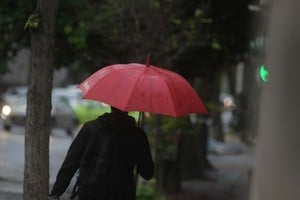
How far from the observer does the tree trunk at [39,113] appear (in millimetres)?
6227

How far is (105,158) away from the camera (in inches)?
209

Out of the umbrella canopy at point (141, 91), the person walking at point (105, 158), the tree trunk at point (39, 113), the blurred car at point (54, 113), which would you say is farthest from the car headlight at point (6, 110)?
the person walking at point (105, 158)

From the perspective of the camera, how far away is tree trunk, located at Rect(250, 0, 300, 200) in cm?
437

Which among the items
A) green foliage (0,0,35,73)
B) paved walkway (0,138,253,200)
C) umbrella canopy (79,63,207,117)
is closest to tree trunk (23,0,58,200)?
umbrella canopy (79,63,207,117)

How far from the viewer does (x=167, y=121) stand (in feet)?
46.3

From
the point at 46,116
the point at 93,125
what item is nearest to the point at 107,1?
the point at 46,116

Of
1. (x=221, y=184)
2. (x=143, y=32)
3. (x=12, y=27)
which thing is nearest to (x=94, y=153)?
(x=143, y=32)

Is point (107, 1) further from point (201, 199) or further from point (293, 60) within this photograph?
point (293, 60)

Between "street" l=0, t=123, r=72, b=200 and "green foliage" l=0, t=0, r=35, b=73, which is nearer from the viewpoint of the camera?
"street" l=0, t=123, r=72, b=200

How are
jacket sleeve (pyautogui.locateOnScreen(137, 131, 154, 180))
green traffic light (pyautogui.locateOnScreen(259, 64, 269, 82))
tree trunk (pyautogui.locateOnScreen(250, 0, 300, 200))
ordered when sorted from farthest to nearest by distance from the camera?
1. jacket sleeve (pyautogui.locateOnScreen(137, 131, 154, 180))
2. green traffic light (pyautogui.locateOnScreen(259, 64, 269, 82))
3. tree trunk (pyautogui.locateOnScreen(250, 0, 300, 200))

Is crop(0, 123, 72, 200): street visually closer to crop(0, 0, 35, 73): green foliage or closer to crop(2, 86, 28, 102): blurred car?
crop(0, 0, 35, 73): green foliage

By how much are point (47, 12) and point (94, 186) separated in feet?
5.83

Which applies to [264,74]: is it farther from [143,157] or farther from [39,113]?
[39,113]

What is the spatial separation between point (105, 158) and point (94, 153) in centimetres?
10
